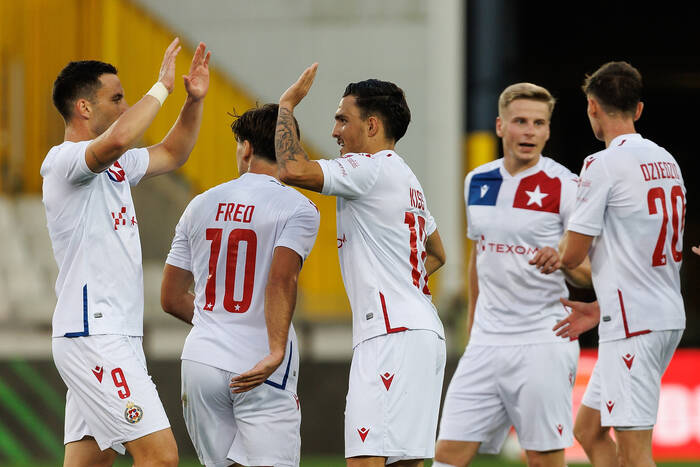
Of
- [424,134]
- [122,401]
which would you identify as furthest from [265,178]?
[424,134]

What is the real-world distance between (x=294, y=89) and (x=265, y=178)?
1.34ft

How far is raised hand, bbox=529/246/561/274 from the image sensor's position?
5.43 m

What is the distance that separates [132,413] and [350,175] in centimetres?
132

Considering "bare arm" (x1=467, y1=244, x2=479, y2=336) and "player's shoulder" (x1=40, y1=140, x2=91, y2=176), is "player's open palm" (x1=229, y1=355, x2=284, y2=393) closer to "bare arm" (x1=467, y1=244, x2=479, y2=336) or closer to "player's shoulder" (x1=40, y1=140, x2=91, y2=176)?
"player's shoulder" (x1=40, y1=140, x2=91, y2=176)

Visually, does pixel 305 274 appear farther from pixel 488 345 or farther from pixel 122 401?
pixel 122 401

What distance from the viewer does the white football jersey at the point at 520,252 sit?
229 inches

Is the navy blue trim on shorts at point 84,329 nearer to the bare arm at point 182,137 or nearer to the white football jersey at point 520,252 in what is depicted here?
the bare arm at point 182,137

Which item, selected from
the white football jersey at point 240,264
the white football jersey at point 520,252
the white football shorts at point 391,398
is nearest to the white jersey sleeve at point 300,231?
the white football jersey at point 240,264

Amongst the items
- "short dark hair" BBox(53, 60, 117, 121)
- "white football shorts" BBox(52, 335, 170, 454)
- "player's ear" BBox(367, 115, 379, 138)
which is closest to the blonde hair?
"player's ear" BBox(367, 115, 379, 138)

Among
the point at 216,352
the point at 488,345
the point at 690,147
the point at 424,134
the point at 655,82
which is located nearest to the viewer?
the point at 216,352

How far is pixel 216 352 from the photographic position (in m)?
4.71

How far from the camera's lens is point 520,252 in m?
5.82

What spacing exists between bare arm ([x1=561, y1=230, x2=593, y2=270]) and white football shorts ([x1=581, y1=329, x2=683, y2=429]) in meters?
0.41

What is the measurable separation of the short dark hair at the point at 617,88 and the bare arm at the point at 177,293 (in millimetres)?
2054
